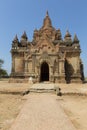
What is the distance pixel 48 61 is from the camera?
24.8 meters

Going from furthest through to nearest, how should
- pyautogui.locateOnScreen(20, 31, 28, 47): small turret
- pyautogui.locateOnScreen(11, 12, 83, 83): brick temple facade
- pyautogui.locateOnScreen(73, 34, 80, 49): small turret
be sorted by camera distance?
pyautogui.locateOnScreen(20, 31, 28, 47): small turret → pyautogui.locateOnScreen(73, 34, 80, 49): small turret → pyautogui.locateOnScreen(11, 12, 83, 83): brick temple facade

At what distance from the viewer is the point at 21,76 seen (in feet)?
85.3

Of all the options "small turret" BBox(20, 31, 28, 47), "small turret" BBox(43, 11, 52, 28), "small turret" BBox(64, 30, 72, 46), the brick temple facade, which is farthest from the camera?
"small turret" BBox(43, 11, 52, 28)

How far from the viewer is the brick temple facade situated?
2481 centimetres

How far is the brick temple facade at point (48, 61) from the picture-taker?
24.8 meters

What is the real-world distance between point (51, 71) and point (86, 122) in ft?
62.2

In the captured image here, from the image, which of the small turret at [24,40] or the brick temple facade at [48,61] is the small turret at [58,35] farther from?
the small turret at [24,40]

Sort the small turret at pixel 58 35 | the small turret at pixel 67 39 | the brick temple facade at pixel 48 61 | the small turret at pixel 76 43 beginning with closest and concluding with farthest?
1. the brick temple facade at pixel 48 61
2. the small turret at pixel 76 43
3. the small turret at pixel 67 39
4. the small turret at pixel 58 35

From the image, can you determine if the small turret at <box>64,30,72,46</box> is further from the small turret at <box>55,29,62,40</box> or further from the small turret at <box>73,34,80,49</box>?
the small turret at <box>55,29,62,40</box>

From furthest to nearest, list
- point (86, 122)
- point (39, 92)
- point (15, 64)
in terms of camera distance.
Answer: point (15, 64)
point (39, 92)
point (86, 122)

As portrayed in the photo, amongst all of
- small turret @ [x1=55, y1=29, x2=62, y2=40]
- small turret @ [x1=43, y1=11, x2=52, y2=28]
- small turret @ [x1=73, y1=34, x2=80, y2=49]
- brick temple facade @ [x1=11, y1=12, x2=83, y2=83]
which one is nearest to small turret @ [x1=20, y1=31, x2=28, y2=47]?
brick temple facade @ [x1=11, y1=12, x2=83, y2=83]

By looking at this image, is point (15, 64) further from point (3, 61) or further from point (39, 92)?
point (3, 61)

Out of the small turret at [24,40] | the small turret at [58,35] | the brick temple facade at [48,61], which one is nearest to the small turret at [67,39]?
the brick temple facade at [48,61]

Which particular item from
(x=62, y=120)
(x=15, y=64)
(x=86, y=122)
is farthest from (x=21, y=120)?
(x=15, y=64)
